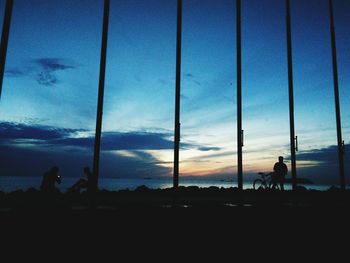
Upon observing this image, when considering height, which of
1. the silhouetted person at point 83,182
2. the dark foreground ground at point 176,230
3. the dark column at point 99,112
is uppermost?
the dark column at point 99,112

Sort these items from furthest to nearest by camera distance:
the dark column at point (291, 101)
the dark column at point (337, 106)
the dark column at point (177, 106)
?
the dark column at point (337, 106) → the dark column at point (291, 101) → the dark column at point (177, 106)

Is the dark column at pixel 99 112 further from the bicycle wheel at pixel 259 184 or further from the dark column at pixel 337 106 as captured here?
the bicycle wheel at pixel 259 184

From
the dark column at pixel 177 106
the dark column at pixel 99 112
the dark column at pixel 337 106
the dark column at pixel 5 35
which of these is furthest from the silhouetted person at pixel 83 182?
the dark column at pixel 337 106

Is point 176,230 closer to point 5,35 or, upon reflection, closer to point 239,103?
point 239,103

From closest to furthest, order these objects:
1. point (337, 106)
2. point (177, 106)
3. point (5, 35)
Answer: point (5, 35)
point (177, 106)
point (337, 106)

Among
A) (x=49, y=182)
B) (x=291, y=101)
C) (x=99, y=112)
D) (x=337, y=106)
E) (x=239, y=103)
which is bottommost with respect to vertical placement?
(x=49, y=182)

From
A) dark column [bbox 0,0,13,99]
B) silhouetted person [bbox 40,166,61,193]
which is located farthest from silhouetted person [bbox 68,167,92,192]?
dark column [bbox 0,0,13,99]

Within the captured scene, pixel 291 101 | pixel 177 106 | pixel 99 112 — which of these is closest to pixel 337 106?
pixel 291 101

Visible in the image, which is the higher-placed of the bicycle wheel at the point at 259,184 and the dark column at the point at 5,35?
the dark column at the point at 5,35

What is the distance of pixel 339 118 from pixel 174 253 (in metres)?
9.50

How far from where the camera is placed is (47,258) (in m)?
3.77

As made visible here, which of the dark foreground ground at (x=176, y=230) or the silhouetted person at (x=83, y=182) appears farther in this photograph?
the silhouetted person at (x=83, y=182)

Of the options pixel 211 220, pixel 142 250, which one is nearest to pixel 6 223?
pixel 142 250

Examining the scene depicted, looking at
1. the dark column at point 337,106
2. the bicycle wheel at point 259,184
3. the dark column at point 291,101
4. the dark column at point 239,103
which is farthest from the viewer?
the bicycle wheel at point 259,184
